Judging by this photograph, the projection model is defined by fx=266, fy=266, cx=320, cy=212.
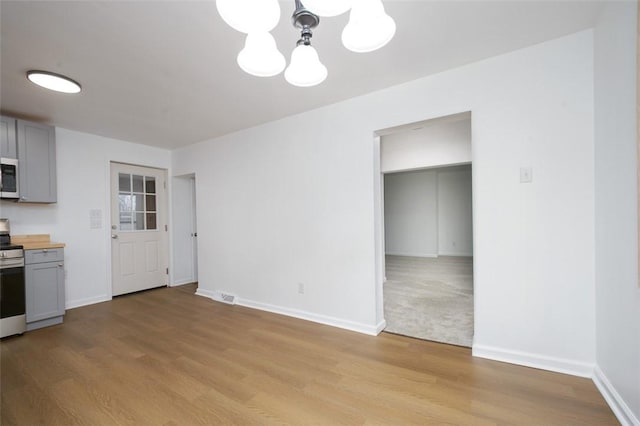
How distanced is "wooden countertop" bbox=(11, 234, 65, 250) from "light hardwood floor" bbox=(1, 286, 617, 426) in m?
0.94

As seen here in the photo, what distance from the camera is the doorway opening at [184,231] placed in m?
4.89

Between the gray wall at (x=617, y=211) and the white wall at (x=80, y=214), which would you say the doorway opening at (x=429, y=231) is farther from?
the white wall at (x=80, y=214)

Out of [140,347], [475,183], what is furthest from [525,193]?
[140,347]

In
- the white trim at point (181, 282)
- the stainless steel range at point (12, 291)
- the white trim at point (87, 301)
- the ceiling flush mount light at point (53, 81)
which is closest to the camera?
the ceiling flush mount light at point (53, 81)

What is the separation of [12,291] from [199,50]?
3.18 m

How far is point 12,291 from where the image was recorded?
2.78 meters

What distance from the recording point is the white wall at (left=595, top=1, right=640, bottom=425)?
4.71ft

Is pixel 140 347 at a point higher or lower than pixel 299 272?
lower

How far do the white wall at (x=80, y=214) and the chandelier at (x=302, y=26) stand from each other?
4.14 metres

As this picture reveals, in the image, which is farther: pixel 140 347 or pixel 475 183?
pixel 140 347

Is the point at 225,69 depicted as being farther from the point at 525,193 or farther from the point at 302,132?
the point at 525,193

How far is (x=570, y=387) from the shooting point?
5.93 feet

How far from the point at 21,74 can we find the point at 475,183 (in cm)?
399

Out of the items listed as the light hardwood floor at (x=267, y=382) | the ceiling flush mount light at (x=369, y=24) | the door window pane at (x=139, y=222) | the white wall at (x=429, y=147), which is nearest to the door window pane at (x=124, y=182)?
the door window pane at (x=139, y=222)
